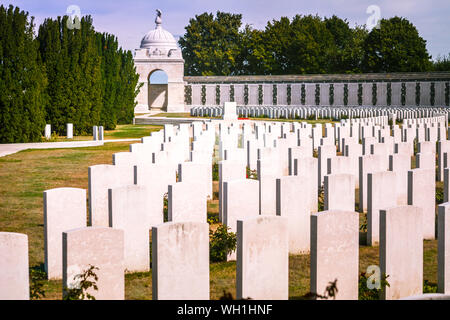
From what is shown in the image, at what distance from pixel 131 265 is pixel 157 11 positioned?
60495 mm

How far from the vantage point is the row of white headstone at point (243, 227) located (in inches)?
195

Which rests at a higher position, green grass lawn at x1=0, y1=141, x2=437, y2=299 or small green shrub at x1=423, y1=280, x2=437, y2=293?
green grass lawn at x1=0, y1=141, x2=437, y2=299

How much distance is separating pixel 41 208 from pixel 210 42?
66.8 m

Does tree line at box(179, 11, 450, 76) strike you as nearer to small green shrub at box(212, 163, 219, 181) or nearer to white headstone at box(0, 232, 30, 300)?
small green shrub at box(212, 163, 219, 181)

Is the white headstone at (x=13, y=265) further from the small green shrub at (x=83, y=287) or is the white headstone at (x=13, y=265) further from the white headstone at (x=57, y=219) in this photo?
the white headstone at (x=57, y=219)

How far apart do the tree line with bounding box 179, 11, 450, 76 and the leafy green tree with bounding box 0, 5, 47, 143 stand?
151ft

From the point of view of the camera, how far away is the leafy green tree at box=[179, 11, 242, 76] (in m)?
72.9

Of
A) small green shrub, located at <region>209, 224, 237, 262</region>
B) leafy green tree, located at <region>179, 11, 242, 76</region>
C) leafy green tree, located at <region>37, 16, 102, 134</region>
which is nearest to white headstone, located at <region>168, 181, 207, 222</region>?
small green shrub, located at <region>209, 224, 237, 262</region>

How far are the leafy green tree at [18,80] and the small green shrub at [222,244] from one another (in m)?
15.5

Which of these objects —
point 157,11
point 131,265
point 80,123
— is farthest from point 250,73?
point 131,265

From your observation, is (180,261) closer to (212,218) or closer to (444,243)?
(444,243)

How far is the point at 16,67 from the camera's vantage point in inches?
839

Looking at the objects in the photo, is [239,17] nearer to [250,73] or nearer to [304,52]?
[250,73]

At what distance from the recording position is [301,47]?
213 ft
